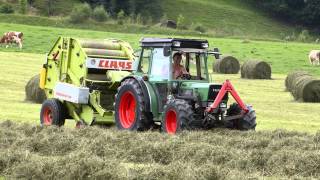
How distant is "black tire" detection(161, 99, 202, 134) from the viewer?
11.9 m

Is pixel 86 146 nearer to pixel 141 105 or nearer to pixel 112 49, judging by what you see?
pixel 141 105

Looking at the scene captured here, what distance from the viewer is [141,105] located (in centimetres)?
1302

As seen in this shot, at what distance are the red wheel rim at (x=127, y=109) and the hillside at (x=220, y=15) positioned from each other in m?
61.3

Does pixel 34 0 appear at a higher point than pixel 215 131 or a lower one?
higher

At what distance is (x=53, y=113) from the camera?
14805 millimetres

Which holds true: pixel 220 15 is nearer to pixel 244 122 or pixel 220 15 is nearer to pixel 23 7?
pixel 23 7

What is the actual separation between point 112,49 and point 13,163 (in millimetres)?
6694

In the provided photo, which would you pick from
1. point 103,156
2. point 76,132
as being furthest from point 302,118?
point 103,156

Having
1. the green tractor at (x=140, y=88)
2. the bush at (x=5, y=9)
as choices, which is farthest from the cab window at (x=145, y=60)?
the bush at (x=5, y=9)

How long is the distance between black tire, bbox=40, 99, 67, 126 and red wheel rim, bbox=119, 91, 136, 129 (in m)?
1.66

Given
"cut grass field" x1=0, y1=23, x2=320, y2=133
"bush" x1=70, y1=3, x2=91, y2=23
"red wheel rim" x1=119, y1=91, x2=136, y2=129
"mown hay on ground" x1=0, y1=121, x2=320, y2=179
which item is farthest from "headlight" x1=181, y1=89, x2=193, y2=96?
"bush" x1=70, y1=3, x2=91, y2=23

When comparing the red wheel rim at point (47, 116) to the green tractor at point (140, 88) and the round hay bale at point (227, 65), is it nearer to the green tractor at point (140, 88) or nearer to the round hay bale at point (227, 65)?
the green tractor at point (140, 88)

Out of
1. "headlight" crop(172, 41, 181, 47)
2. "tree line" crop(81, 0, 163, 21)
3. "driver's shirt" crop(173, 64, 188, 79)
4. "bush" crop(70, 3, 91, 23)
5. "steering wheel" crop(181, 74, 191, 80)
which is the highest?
"tree line" crop(81, 0, 163, 21)

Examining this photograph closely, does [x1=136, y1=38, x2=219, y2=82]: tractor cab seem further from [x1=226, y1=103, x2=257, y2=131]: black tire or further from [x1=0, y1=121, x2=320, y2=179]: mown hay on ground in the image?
[x1=0, y1=121, x2=320, y2=179]: mown hay on ground
